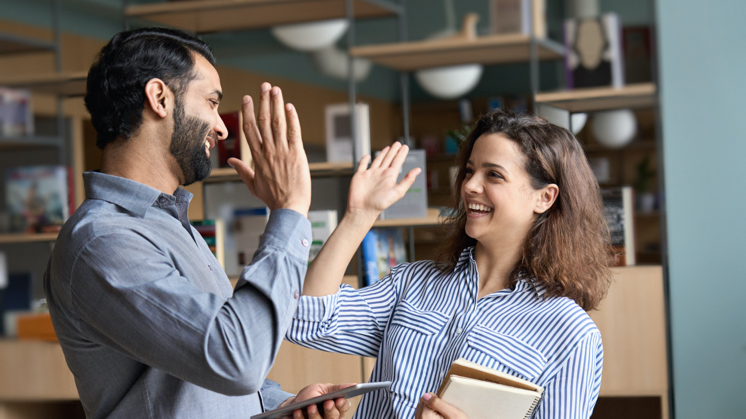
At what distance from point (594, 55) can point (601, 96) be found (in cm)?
40

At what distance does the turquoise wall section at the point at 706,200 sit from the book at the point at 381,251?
122cm

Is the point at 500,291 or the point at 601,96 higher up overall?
the point at 601,96

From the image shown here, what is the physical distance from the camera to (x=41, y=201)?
312cm

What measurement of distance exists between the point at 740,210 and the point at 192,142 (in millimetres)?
2696

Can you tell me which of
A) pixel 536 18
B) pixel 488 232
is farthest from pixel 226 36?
pixel 488 232

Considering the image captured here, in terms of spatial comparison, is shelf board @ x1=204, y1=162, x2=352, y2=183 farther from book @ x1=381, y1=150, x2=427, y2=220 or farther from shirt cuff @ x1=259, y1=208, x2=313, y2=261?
shirt cuff @ x1=259, y1=208, x2=313, y2=261

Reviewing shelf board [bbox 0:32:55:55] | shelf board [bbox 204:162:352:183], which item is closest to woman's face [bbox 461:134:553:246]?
shelf board [bbox 204:162:352:183]

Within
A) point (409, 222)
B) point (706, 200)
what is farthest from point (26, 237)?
point (706, 200)

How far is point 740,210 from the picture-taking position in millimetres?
3002

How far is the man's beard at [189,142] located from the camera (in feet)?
3.58

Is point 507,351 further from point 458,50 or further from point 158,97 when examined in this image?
point 458,50

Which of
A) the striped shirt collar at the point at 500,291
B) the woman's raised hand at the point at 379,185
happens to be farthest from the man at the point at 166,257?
the striped shirt collar at the point at 500,291

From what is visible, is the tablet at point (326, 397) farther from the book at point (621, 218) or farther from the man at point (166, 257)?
the book at point (621, 218)

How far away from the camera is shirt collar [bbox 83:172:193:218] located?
1.05 metres
